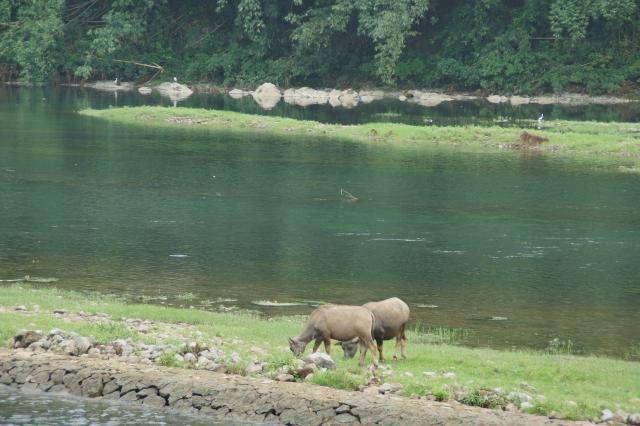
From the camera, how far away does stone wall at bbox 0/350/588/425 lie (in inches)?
686

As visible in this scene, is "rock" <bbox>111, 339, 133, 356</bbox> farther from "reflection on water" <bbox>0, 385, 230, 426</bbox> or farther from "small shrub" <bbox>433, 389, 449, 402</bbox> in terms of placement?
"small shrub" <bbox>433, 389, 449, 402</bbox>

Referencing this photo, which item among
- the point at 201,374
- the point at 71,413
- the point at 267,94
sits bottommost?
the point at 71,413

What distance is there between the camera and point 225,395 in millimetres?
18359

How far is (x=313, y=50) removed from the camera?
9806 centimetres

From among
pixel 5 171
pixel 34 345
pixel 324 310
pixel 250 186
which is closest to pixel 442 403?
pixel 324 310

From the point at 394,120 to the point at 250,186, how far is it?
28.3 meters

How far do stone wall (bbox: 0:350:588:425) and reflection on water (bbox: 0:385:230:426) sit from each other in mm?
212

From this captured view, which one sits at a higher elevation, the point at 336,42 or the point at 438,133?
the point at 336,42

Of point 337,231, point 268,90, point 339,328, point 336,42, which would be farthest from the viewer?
point 336,42

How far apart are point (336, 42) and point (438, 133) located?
1389 inches

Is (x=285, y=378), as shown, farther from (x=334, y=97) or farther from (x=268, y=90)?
(x=268, y=90)

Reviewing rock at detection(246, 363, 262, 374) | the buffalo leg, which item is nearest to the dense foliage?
the buffalo leg

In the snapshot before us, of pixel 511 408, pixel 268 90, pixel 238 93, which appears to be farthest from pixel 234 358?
pixel 238 93

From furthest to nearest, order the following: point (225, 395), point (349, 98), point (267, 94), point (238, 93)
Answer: point (238, 93) → point (267, 94) → point (349, 98) → point (225, 395)
